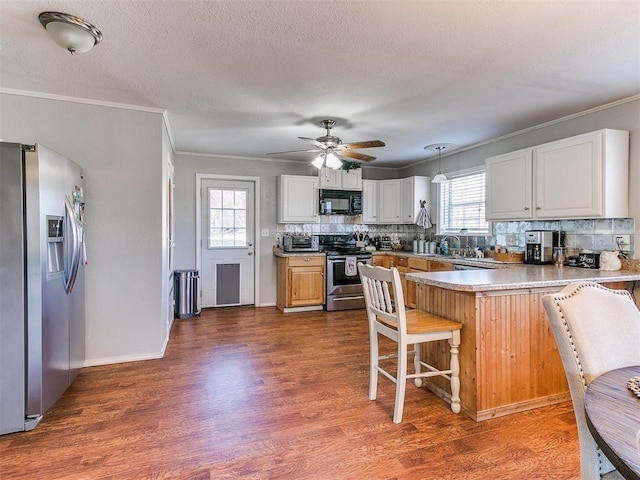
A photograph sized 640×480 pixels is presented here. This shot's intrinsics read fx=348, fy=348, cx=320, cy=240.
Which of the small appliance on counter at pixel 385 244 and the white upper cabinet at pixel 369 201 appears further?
the small appliance on counter at pixel 385 244

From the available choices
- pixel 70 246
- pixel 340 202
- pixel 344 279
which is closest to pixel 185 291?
pixel 344 279

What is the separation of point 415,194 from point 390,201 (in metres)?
0.50

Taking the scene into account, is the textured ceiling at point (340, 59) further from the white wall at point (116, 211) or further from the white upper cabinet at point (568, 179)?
the white upper cabinet at point (568, 179)

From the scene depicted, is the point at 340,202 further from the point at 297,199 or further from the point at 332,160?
the point at 332,160

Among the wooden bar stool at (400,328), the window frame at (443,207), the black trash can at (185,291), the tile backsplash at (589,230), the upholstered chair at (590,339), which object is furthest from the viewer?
the black trash can at (185,291)

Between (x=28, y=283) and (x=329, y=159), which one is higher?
(x=329, y=159)

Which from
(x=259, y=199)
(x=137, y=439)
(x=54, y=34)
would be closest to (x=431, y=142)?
(x=259, y=199)

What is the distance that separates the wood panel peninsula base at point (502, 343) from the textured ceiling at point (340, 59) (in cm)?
149

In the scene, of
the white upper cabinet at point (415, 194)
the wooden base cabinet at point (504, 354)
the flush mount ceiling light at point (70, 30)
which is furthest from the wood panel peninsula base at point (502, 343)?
the white upper cabinet at point (415, 194)

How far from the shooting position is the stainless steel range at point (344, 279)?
521cm

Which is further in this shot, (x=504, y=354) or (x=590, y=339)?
(x=504, y=354)

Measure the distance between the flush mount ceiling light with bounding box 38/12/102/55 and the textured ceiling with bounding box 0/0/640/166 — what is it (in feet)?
0.18

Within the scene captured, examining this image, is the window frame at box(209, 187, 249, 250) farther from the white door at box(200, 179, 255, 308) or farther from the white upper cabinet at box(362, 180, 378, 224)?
the white upper cabinet at box(362, 180, 378, 224)

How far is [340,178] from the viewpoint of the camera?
5605 mm
